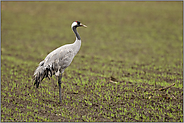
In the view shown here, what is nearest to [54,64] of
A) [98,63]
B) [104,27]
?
[98,63]

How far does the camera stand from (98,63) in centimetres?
1362

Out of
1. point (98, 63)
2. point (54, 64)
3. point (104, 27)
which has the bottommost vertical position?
point (54, 64)

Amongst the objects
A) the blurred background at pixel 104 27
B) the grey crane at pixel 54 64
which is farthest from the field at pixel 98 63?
the grey crane at pixel 54 64

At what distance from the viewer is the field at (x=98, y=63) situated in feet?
26.1

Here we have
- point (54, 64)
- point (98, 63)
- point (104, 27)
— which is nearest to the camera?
point (54, 64)

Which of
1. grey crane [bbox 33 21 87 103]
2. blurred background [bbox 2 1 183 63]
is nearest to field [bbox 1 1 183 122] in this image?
blurred background [bbox 2 1 183 63]

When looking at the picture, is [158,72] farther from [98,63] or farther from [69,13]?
[69,13]

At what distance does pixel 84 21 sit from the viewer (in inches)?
906

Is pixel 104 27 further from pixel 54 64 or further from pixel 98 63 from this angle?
pixel 54 64

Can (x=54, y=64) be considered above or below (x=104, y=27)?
below

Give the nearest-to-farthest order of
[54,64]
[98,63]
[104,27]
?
[54,64]
[98,63]
[104,27]

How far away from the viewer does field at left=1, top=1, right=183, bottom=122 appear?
313 inches

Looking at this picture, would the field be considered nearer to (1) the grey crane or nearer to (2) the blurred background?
(2) the blurred background

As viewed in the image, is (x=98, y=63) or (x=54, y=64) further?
(x=98, y=63)
